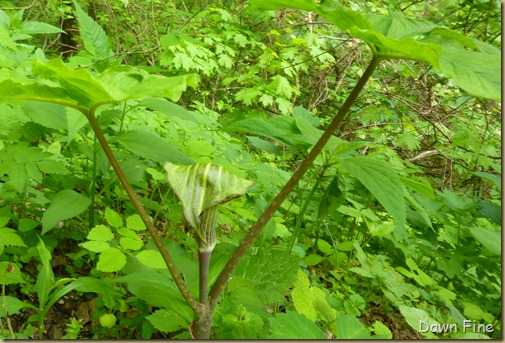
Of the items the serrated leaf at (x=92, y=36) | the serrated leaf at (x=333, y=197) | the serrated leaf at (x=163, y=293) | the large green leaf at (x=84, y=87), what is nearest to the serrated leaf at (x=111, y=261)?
the serrated leaf at (x=163, y=293)

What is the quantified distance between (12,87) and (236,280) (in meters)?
0.85

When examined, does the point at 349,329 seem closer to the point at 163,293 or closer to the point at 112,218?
the point at 163,293

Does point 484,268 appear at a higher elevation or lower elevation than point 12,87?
lower

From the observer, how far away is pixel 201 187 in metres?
0.88

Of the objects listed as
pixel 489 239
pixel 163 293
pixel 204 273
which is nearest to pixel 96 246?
pixel 163 293

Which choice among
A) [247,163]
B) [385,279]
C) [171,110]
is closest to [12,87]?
[171,110]

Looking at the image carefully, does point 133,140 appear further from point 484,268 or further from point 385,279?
point 484,268

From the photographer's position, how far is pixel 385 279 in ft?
5.68

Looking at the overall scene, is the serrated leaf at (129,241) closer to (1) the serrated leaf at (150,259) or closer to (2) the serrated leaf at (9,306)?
(1) the serrated leaf at (150,259)

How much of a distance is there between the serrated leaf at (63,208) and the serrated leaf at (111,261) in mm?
234

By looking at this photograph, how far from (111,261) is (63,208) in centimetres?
32

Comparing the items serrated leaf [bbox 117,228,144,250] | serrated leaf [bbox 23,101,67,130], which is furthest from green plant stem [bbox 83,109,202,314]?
serrated leaf [bbox 23,101,67,130]

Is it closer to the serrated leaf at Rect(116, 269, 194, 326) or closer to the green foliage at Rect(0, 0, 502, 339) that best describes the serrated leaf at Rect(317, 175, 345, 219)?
the green foliage at Rect(0, 0, 502, 339)

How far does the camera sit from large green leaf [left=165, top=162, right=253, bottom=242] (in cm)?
87
